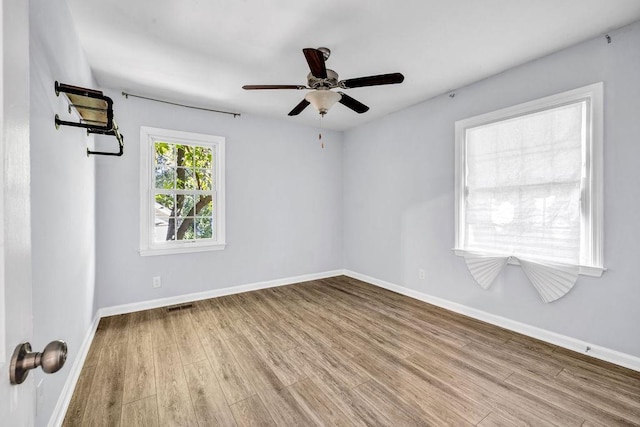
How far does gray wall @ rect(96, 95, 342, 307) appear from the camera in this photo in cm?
331

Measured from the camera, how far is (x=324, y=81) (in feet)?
7.49

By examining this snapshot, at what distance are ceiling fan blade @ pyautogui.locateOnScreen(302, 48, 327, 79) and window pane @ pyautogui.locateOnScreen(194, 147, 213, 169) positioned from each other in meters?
2.36

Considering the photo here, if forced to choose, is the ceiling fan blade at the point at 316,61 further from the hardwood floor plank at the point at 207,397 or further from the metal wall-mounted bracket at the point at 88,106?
the hardwood floor plank at the point at 207,397

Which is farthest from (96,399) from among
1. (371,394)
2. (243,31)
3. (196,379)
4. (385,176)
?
(385,176)

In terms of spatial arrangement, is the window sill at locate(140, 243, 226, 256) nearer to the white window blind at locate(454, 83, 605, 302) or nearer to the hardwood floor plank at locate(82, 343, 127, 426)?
the hardwood floor plank at locate(82, 343, 127, 426)

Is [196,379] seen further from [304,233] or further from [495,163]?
[495,163]

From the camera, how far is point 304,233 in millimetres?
4750

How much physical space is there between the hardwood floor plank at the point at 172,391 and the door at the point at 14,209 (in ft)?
4.29

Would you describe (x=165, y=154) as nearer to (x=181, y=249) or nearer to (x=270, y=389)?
(x=181, y=249)

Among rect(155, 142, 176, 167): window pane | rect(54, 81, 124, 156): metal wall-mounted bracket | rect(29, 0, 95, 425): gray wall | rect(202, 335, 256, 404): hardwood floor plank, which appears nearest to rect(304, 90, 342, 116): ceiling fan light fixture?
rect(54, 81, 124, 156): metal wall-mounted bracket

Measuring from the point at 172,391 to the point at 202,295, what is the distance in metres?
1.95

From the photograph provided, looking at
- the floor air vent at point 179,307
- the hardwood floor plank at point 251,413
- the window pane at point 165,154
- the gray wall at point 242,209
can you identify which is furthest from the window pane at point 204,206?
the hardwood floor plank at point 251,413

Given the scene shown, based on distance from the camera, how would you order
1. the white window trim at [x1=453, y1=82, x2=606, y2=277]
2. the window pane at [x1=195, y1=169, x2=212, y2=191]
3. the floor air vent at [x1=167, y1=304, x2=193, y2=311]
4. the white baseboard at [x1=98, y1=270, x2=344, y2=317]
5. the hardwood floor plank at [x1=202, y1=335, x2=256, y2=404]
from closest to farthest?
the hardwood floor plank at [x1=202, y1=335, x2=256, y2=404]
the white window trim at [x1=453, y1=82, x2=606, y2=277]
the white baseboard at [x1=98, y1=270, x2=344, y2=317]
the floor air vent at [x1=167, y1=304, x2=193, y2=311]
the window pane at [x1=195, y1=169, x2=212, y2=191]

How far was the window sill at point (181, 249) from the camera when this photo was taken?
11.4 ft
